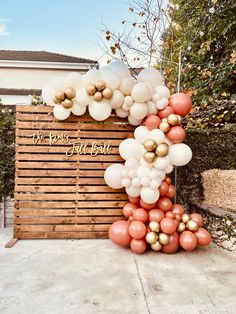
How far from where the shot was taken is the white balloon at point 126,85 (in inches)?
147

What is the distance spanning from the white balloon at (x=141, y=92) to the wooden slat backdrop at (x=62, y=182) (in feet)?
1.99

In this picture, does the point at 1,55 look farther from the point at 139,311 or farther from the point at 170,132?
the point at 139,311

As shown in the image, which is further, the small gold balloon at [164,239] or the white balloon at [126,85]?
the white balloon at [126,85]

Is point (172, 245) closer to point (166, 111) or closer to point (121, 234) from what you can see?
point (121, 234)

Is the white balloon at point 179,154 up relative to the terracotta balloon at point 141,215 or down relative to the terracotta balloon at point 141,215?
A: up

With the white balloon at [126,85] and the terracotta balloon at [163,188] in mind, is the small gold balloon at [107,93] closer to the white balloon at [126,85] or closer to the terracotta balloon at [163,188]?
the white balloon at [126,85]

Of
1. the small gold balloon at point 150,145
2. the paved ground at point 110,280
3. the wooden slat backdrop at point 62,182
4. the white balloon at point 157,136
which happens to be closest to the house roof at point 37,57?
the wooden slat backdrop at point 62,182

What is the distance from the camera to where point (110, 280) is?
9.34ft

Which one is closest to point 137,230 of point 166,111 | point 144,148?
point 144,148

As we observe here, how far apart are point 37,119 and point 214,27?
5522mm

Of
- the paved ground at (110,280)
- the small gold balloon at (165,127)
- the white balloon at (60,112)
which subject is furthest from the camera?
the white balloon at (60,112)

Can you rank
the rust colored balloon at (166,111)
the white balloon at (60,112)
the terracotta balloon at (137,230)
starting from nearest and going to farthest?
1. the terracotta balloon at (137,230)
2. the rust colored balloon at (166,111)
3. the white balloon at (60,112)

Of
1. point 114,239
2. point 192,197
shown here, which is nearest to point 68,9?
point 192,197

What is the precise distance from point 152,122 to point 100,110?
2.29ft
